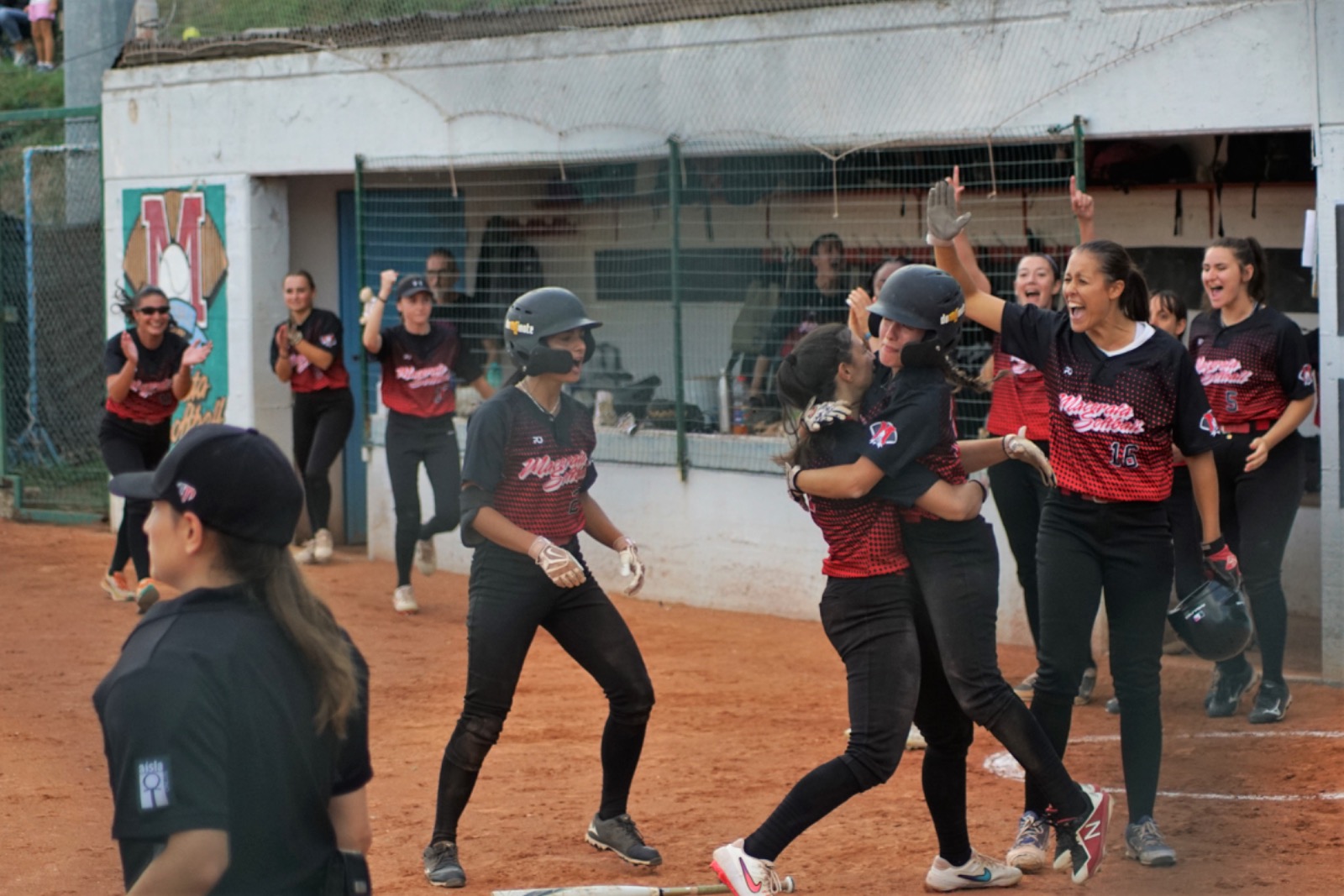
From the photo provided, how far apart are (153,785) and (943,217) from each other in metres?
3.46

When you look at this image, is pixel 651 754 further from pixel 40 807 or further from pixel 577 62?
pixel 577 62

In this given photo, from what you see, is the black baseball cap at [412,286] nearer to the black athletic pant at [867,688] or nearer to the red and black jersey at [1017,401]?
the red and black jersey at [1017,401]

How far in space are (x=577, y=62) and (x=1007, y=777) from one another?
229 inches

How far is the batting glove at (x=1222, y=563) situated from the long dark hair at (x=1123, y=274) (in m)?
0.81

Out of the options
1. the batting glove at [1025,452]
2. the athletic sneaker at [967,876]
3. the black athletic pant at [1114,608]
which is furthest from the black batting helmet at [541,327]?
the athletic sneaker at [967,876]

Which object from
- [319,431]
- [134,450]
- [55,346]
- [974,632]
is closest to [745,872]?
[974,632]

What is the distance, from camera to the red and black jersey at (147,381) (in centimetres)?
947

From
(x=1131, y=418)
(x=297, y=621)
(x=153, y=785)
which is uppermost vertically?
(x=1131, y=418)

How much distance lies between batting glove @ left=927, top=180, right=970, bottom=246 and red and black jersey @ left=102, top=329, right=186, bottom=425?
5824mm

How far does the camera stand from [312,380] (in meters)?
11.0

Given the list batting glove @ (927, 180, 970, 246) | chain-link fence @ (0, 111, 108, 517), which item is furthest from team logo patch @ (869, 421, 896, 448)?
chain-link fence @ (0, 111, 108, 517)

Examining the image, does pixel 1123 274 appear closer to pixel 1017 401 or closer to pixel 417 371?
pixel 1017 401

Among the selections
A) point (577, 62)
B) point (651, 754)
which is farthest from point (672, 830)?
point (577, 62)

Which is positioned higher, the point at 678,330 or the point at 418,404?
the point at 678,330
